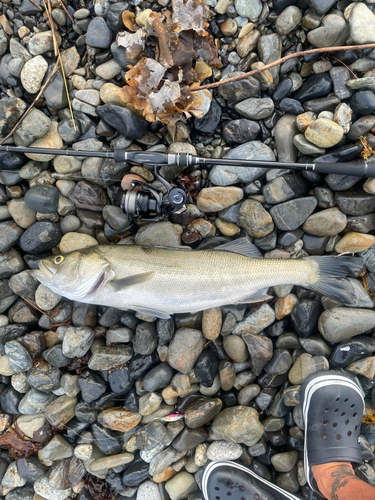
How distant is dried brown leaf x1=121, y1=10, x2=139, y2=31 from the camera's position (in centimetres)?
312

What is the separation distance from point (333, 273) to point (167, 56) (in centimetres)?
273

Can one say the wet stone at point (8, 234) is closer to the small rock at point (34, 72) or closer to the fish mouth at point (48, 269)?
the fish mouth at point (48, 269)

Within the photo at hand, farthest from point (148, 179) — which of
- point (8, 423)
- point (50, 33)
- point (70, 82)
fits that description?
point (8, 423)

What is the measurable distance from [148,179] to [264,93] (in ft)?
5.24

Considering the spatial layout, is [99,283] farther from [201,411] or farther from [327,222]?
[327,222]

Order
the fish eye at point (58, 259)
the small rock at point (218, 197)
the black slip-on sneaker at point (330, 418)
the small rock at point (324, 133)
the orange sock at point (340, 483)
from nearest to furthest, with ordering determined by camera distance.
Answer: the orange sock at point (340, 483)
the fish eye at point (58, 259)
the small rock at point (324, 133)
the black slip-on sneaker at point (330, 418)
the small rock at point (218, 197)

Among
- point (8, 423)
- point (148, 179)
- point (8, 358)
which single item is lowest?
point (8, 423)

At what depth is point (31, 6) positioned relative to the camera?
3.34 m

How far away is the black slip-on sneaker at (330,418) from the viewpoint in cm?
317

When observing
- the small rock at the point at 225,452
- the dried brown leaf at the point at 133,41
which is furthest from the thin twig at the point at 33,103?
the small rock at the point at 225,452

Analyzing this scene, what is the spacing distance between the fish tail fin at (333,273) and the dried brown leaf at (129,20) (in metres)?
2.99

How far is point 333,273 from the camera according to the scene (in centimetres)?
302

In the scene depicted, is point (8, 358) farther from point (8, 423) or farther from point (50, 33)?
point (50, 33)

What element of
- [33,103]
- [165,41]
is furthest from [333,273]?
[33,103]
